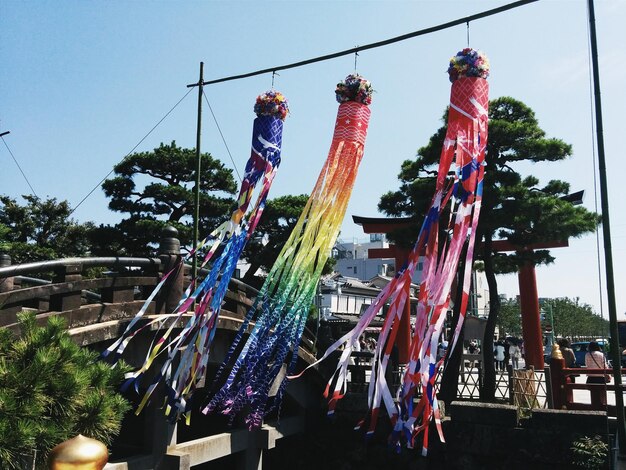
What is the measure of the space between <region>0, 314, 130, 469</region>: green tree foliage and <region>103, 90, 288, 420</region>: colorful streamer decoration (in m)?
1.50

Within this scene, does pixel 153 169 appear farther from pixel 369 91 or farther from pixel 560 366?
pixel 560 366

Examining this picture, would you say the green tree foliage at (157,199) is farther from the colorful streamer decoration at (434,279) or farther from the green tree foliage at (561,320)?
the green tree foliage at (561,320)

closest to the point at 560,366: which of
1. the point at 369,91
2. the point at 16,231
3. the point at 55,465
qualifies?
the point at 369,91

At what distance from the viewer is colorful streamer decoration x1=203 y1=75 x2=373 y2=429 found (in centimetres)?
836

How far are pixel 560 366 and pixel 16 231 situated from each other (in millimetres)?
21308

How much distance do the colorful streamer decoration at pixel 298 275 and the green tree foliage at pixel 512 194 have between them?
16.4ft

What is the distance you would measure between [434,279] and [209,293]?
338 cm

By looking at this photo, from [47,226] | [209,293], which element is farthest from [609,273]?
[47,226]

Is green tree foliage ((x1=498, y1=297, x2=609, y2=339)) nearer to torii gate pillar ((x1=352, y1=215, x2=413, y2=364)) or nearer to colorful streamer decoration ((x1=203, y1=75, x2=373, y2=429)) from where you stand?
torii gate pillar ((x1=352, y1=215, x2=413, y2=364))

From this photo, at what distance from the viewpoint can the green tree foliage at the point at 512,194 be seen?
1304cm

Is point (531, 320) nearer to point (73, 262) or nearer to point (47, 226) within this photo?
point (73, 262)

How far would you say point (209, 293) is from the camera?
27.1 ft

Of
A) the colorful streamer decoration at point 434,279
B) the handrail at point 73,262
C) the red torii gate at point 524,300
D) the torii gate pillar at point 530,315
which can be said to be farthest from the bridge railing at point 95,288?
the torii gate pillar at point 530,315

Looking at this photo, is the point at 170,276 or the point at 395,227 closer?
the point at 170,276
